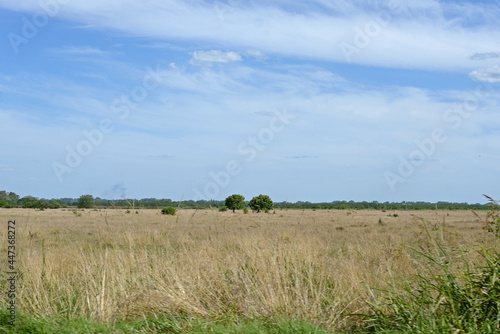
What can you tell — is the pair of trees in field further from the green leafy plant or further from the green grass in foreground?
the green leafy plant

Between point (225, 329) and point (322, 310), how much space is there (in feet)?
5.16

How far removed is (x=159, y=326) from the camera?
5.99 m

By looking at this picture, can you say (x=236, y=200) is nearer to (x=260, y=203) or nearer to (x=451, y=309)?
(x=260, y=203)

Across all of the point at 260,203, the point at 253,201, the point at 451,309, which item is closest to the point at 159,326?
the point at 451,309

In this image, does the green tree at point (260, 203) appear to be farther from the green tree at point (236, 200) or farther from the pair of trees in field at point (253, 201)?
the green tree at point (236, 200)

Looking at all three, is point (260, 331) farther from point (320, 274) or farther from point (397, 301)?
point (320, 274)

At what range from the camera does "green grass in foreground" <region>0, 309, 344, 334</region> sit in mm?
5297

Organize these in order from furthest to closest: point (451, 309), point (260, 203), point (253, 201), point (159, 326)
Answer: point (253, 201)
point (260, 203)
point (159, 326)
point (451, 309)

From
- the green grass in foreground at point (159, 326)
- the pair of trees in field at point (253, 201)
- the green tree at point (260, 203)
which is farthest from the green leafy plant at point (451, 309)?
the pair of trees in field at point (253, 201)

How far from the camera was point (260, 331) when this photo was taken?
520 centimetres

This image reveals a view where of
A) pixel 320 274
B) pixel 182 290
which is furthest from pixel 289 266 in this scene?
pixel 182 290

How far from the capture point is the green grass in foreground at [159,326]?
5.30 meters

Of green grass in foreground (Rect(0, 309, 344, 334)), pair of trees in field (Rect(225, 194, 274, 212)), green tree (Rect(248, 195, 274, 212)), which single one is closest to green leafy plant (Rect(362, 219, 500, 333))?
green grass in foreground (Rect(0, 309, 344, 334))

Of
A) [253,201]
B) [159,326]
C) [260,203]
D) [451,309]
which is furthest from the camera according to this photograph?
Answer: [253,201]
